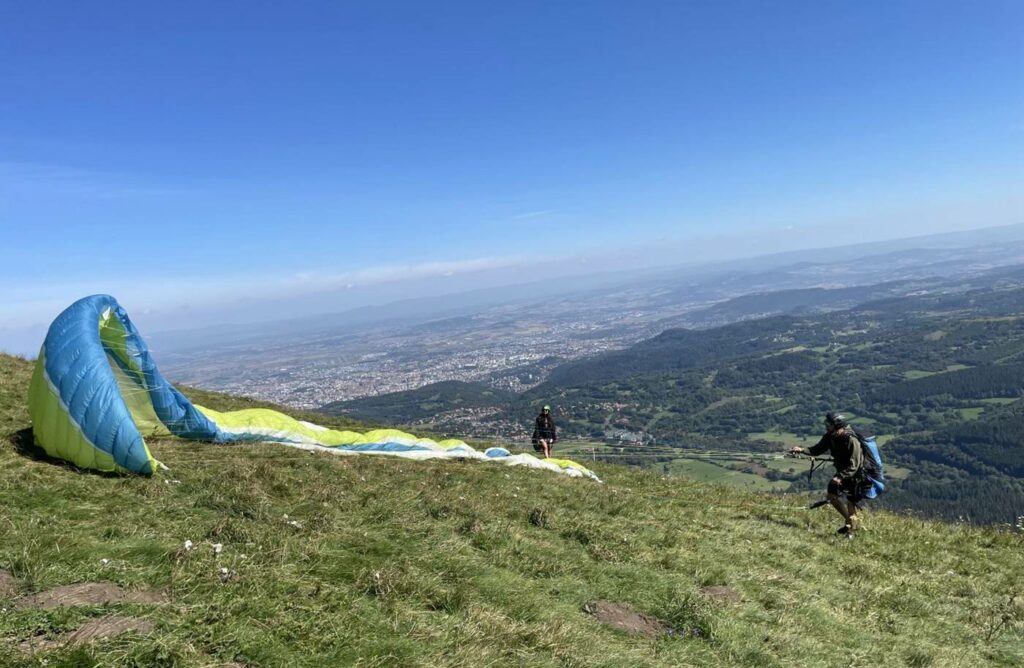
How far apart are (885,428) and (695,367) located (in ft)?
253

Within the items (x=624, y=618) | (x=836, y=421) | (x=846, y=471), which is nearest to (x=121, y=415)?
(x=624, y=618)

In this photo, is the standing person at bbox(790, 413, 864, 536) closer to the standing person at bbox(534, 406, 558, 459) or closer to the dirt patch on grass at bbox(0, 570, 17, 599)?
the standing person at bbox(534, 406, 558, 459)

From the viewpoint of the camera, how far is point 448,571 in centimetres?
695

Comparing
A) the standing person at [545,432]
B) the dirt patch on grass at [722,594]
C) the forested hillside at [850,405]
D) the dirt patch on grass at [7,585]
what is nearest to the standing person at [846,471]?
the dirt patch on grass at [722,594]

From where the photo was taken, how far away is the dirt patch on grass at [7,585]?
4.84m


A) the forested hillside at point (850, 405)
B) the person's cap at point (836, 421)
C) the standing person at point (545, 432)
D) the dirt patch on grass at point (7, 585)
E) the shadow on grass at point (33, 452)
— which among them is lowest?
the forested hillside at point (850, 405)

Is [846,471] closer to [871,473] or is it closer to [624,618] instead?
[871,473]

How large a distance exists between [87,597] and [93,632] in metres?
0.90

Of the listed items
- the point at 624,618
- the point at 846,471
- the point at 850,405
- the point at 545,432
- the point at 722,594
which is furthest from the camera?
A: the point at 850,405

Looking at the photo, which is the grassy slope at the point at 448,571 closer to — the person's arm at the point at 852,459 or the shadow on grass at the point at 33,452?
the shadow on grass at the point at 33,452

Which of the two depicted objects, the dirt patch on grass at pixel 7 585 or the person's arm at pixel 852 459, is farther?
the person's arm at pixel 852 459

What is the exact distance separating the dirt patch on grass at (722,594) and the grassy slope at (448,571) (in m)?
0.16

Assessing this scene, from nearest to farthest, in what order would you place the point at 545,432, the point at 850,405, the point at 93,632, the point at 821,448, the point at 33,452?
the point at 93,632, the point at 33,452, the point at 821,448, the point at 545,432, the point at 850,405

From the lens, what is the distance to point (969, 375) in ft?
447
